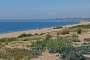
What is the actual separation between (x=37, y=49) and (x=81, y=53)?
3.44 meters

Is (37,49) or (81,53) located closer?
(81,53)

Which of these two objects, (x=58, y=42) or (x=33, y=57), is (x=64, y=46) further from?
(x=33, y=57)

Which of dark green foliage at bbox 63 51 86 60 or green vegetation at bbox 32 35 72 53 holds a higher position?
dark green foliage at bbox 63 51 86 60

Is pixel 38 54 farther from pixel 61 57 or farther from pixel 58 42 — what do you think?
pixel 58 42

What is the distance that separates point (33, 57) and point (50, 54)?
1.23 meters

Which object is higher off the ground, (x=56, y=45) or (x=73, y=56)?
(x=73, y=56)

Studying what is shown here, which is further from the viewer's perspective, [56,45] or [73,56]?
[56,45]

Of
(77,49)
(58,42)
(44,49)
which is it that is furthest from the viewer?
(58,42)

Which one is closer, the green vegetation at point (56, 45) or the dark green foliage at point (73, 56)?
the dark green foliage at point (73, 56)

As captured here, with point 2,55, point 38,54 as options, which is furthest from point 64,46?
point 2,55

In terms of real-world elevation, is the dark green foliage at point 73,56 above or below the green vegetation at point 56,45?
above

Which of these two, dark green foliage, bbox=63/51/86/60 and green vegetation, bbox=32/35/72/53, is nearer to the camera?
dark green foliage, bbox=63/51/86/60

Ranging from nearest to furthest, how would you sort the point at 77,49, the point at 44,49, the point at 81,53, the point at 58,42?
the point at 81,53 < the point at 77,49 < the point at 44,49 < the point at 58,42

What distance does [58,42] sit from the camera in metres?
20.4
